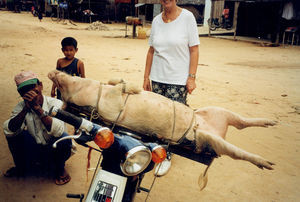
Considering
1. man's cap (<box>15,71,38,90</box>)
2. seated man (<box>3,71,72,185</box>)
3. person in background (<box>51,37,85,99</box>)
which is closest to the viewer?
man's cap (<box>15,71,38,90</box>)

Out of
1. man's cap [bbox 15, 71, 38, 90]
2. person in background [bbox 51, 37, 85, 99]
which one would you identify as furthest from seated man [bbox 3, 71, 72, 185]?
person in background [bbox 51, 37, 85, 99]

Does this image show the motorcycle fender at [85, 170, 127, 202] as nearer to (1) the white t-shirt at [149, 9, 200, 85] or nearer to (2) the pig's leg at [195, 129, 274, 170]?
(2) the pig's leg at [195, 129, 274, 170]

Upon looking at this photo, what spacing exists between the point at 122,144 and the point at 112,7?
2746 centimetres

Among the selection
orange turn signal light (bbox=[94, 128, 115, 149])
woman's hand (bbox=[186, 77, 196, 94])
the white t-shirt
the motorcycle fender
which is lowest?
the motorcycle fender

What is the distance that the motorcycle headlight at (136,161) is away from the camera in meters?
1.39

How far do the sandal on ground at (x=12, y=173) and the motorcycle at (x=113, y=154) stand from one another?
161cm

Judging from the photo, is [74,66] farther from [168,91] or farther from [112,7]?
[112,7]

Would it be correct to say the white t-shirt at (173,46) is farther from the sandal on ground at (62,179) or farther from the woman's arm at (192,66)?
the sandal on ground at (62,179)

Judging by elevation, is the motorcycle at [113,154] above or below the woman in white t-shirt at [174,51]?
below

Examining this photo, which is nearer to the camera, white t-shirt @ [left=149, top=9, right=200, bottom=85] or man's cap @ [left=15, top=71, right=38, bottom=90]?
man's cap @ [left=15, top=71, right=38, bottom=90]

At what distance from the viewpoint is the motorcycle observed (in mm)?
1362

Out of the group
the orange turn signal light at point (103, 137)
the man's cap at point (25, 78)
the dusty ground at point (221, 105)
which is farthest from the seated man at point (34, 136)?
the orange turn signal light at point (103, 137)

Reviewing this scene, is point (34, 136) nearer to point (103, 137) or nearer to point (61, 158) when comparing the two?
point (61, 158)

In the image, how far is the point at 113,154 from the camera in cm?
155
